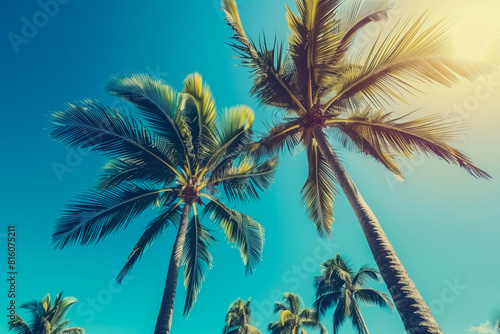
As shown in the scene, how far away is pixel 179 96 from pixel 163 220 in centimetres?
411

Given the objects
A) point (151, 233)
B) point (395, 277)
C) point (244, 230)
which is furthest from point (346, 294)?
point (395, 277)

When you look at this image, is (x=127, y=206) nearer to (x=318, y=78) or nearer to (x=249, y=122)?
(x=249, y=122)

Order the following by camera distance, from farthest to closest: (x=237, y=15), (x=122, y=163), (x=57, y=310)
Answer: (x=57, y=310)
(x=122, y=163)
(x=237, y=15)

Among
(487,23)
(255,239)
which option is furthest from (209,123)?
(487,23)

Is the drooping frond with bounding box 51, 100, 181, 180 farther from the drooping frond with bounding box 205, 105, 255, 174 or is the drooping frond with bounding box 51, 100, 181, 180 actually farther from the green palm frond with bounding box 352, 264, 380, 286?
the green palm frond with bounding box 352, 264, 380, 286

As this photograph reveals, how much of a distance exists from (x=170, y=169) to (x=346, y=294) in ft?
57.3

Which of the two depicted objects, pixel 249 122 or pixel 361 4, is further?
pixel 249 122

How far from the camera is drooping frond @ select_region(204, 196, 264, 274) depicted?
8.91 metres

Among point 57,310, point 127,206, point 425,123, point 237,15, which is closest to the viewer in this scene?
point 425,123

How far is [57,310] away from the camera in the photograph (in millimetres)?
20156

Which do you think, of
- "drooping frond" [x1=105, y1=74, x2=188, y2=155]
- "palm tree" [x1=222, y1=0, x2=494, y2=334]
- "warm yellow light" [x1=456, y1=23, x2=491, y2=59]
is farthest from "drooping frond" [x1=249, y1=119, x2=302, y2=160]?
"warm yellow light" [x1=456, y1=23, x2=491, y2=59]

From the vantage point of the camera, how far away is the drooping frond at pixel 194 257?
315 inches

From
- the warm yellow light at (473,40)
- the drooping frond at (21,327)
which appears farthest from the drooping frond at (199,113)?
the drooping frond at (21,327)

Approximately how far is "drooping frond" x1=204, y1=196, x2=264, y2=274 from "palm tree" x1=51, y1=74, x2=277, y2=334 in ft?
0.11
